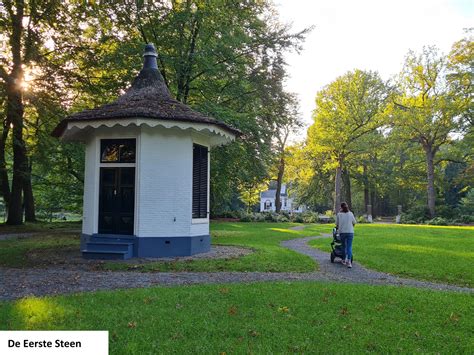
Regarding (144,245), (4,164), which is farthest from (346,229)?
(4,164)

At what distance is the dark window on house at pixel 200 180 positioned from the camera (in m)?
14.1

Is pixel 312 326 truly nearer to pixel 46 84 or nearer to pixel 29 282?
pixel 29 282

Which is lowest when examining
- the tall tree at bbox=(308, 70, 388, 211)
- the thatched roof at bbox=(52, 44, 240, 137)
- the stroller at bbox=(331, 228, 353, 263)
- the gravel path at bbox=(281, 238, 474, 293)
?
the gravel path at bbox=(281, 238, 474, 293)

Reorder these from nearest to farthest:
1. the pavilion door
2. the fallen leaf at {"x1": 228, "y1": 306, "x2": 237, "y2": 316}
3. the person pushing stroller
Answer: the fallen leaf at {"x1": 228, "y1": 306, "x2": 237, "y2": 316} < the person pushing stroller < the pavilion door

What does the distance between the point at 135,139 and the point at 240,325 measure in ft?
29.1

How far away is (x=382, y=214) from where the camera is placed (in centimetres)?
6419

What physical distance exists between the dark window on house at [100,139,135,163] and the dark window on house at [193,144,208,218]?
2152 mm

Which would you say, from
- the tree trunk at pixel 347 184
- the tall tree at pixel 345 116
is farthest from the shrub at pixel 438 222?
the tree trunk at pixel 347 184

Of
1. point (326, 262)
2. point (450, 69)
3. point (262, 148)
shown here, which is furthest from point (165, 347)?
point (450, 69)

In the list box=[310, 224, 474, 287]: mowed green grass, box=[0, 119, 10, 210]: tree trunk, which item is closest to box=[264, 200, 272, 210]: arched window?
box=[0, 119, 10, 210]: tree trunk

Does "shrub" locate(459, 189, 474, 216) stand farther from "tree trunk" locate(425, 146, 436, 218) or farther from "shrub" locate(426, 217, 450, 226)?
"shrub" locate(426, 217, 450, 226)

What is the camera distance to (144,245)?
12.8m

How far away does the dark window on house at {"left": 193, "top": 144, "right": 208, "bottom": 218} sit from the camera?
1410cm

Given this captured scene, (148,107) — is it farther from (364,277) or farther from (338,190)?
(338,190)
